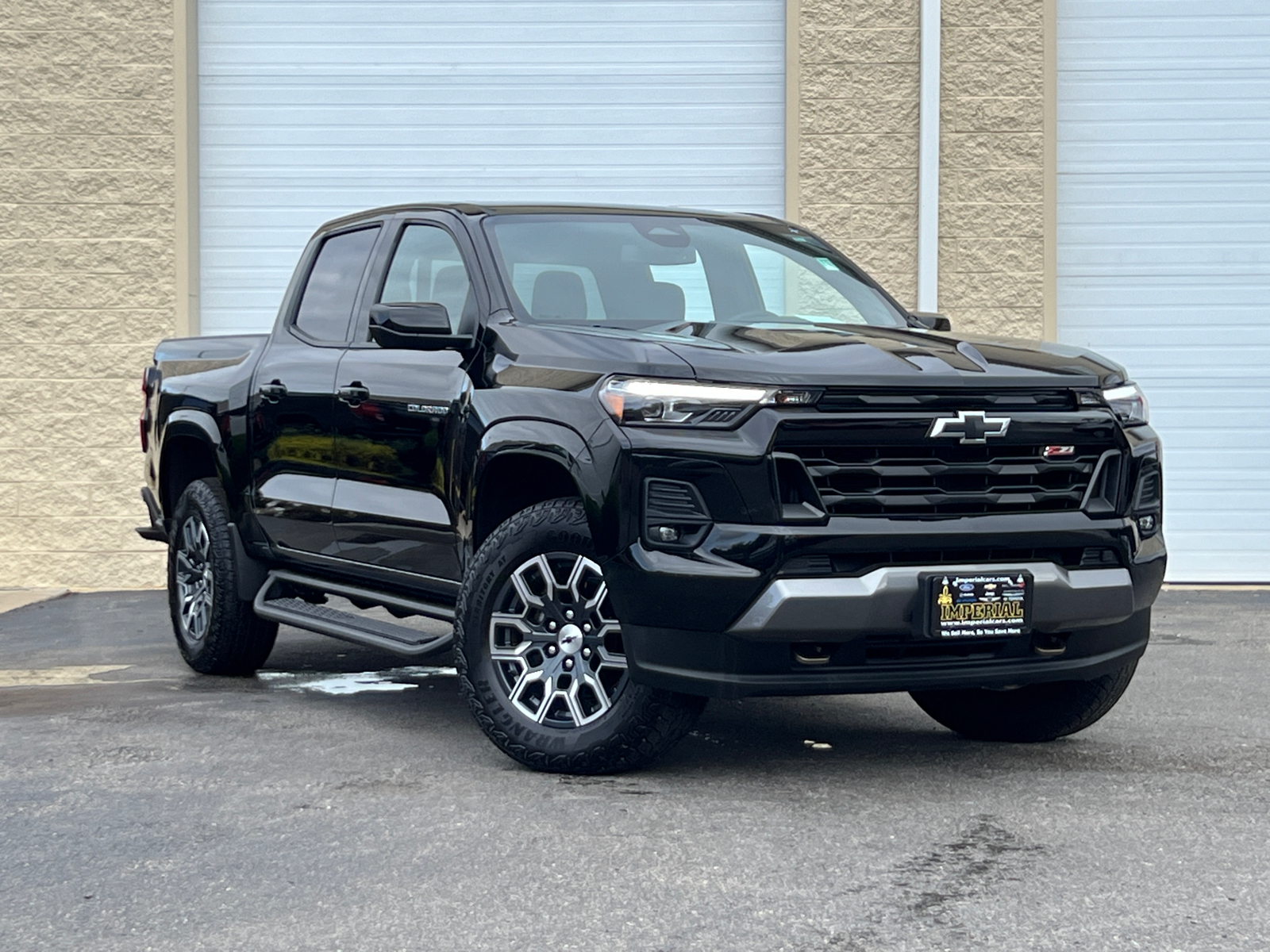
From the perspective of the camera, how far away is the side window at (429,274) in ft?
20.7

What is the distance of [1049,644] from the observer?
5.32m

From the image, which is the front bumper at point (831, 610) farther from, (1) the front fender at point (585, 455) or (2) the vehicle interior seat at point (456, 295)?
(2) the vehicle interior seat at point (456, 295)

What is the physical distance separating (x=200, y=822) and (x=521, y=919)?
1366 millimetres

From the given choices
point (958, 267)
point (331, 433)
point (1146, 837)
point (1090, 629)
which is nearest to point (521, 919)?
point (1146, 837)

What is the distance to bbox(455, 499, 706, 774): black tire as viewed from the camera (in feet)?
17.1

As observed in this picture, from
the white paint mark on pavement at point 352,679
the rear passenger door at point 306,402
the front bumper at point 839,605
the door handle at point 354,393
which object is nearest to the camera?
the front bumper at point 839,605

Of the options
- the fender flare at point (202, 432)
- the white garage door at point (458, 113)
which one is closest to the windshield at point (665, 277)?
the fender flare at point (202, 432)

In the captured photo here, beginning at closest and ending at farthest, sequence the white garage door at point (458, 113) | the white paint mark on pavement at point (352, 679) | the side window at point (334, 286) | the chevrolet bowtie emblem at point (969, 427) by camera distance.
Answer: the chevrolet bowtie emblem at point (969, 427), the side window at point (334, 286), the white paint mark on pavement at point (352, 679), the white garage door at point (458, 113)

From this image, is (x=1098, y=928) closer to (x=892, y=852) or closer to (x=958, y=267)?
(x=892, y=852)

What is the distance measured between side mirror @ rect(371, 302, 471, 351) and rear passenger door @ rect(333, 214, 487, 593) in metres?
0.08

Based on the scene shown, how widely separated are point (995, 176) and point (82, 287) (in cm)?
642

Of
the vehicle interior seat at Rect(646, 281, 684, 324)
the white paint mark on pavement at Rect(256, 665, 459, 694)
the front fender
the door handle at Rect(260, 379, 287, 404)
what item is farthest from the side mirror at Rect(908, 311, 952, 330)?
the white paint mark on pavement at Rect(256, 665, 459, 694)

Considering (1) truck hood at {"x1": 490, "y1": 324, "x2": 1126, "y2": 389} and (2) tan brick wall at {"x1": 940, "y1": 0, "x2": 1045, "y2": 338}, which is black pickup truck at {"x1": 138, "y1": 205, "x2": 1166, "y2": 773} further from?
(2) tan brick wall at {"x1": 940, "y1": 0, "x2": 1045, "y2": 338}

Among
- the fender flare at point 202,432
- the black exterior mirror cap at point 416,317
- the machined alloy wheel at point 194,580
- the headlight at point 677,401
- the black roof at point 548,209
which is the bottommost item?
the machined alloy wheel at point 194,580
